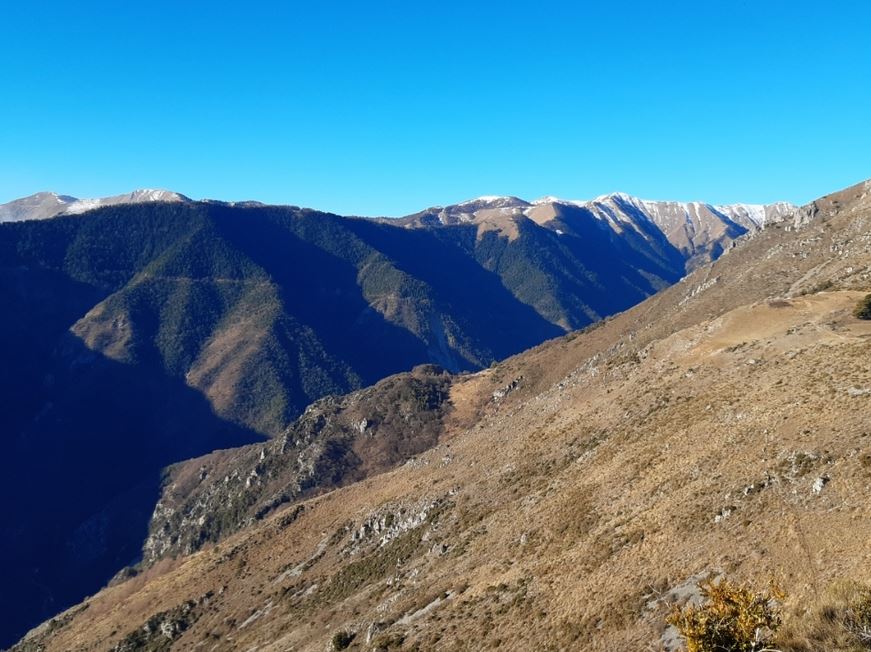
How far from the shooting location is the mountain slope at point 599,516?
26469 millimetres

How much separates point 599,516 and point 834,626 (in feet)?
82.3

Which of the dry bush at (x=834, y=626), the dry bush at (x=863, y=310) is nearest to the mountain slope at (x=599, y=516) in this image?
the dry bush at (x=863, y=310)

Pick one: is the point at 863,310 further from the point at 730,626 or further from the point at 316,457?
the point at 316,457

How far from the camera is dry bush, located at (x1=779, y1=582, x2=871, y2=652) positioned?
13.7m

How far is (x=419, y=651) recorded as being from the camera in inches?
1270

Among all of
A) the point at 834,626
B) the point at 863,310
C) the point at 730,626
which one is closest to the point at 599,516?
the point at 834,626

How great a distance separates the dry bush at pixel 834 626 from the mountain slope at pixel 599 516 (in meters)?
2.90

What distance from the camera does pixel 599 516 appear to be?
A: 39.1m

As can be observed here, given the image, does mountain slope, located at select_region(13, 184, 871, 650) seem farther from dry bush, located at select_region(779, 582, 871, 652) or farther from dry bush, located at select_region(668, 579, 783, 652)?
dry bush, located at select_region(668, 579, 783, 652)

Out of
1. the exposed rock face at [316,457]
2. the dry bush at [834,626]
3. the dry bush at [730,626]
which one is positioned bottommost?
the exposed rock face at [316,457]

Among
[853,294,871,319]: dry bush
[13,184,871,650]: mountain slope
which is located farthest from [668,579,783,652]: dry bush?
[853,294,871,319]: dry bush

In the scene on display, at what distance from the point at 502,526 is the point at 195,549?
377ft

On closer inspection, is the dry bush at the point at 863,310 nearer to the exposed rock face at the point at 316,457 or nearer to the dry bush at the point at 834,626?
the dry bush at the point at 834,626

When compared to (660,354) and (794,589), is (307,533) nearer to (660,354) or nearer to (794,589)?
(660,354)
